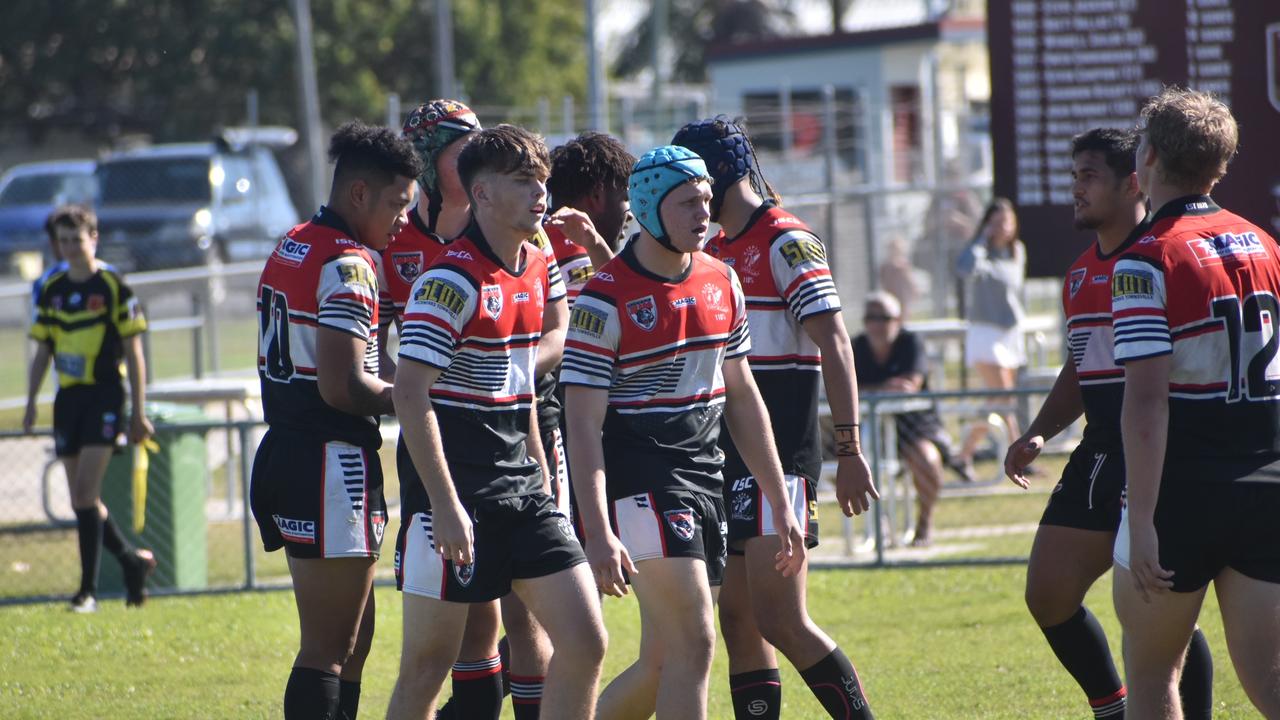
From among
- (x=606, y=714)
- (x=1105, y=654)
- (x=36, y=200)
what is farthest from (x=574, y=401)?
(x=36, y=200)

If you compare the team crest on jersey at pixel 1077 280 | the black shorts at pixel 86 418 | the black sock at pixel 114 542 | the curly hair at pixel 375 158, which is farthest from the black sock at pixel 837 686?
the black shorts at pixel 86 418

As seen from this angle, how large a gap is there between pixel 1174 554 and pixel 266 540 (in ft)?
9.05

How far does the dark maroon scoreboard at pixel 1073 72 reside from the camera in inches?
388

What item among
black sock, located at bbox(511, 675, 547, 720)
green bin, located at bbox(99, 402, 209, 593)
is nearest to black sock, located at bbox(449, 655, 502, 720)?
black sock, located at bbox(511, 675, 547, 720)

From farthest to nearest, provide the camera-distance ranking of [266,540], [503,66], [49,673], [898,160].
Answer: [503,66] < [898,160] < [49,673] < [266,540]

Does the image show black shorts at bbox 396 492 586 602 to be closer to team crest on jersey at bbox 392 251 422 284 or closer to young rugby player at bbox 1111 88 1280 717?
team crest on jersey at bbox 392 251 422 284

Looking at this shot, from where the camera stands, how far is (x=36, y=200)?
A: 24828mm

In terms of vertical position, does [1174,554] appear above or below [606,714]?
above

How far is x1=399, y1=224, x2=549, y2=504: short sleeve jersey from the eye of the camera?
14.3ft

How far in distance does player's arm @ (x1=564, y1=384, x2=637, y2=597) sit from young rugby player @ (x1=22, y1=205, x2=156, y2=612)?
188 inches

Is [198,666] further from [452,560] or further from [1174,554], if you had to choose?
[1174,554]

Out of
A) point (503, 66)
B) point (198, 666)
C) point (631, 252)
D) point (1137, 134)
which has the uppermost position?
point (503, 66)

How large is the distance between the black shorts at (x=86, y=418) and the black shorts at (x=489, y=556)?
4712mm

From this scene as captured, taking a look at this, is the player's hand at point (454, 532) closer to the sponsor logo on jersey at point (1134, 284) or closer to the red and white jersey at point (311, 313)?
the red and white jersey at point (311, 313)
